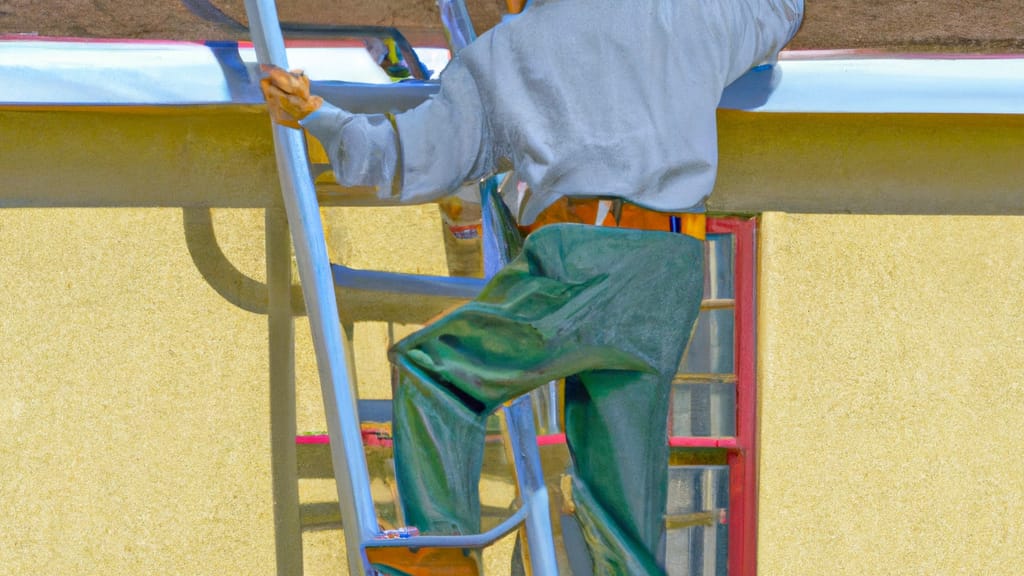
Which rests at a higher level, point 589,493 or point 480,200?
point 480,200

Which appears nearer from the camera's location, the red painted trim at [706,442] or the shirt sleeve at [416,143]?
the shirt sleeve at [416,143]

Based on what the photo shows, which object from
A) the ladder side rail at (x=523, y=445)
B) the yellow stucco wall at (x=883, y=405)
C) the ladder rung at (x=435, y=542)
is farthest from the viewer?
the yellow stucco wall at (x=883, y=405)

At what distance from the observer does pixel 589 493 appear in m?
2.40

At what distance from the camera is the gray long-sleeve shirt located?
2.28 meters

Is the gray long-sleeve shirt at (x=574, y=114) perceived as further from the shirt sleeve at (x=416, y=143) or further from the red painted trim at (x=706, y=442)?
the red painted trim at (x=706, y=442)

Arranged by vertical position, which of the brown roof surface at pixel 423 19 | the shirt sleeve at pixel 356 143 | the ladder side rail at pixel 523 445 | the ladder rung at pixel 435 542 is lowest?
the ladder rung at pixel 435 542

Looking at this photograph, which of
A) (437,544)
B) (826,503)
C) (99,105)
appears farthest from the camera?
(826,503)

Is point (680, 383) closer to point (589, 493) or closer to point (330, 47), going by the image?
point (589, 493)

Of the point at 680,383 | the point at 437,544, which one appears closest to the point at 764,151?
the point at 680,383

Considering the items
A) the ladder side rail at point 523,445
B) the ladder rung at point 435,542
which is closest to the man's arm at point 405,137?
the ladder side rail at point 523,445

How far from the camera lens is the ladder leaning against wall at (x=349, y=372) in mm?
2301

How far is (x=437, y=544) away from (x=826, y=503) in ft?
3.15

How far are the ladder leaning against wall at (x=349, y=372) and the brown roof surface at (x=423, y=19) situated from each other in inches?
21.5

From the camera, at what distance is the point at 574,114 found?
2.28m
